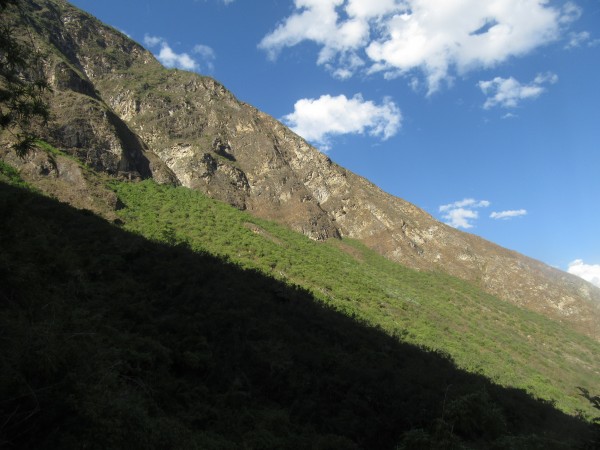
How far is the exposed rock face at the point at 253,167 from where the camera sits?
54.5 m

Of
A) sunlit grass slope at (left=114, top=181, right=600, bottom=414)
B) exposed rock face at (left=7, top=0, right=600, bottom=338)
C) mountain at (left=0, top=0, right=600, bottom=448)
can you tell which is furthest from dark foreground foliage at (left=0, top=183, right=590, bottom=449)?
exposed rock face at (left=7, top=0, right=600, bottom=338)

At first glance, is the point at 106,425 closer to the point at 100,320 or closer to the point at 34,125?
the point at 100,320

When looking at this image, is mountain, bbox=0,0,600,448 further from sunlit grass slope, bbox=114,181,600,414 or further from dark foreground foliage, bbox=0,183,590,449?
sunlit grass slope, bbox=114,181,600,414

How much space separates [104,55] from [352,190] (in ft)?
159

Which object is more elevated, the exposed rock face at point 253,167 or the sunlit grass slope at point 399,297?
the exposed rock face at point 253,167

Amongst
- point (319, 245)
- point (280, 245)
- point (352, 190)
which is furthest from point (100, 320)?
point (352, 190)

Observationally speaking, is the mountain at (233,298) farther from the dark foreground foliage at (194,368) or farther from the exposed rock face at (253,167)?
the exposed rock face at (253,167)

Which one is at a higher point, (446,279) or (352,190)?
(352,190)

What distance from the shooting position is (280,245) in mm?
42031

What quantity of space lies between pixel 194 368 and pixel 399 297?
1178 inches

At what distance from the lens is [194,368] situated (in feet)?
39.2

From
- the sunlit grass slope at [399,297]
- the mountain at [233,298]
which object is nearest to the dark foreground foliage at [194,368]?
the mountain at [233,298]

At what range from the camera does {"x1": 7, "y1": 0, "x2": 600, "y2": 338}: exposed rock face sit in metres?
54.5

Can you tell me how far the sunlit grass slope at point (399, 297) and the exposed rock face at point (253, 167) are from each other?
5.25 meters
